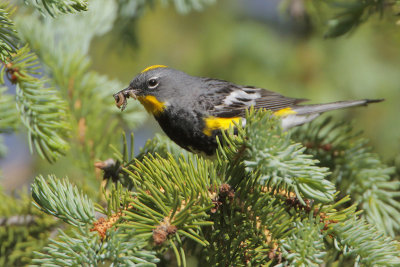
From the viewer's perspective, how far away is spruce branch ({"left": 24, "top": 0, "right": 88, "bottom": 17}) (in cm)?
157

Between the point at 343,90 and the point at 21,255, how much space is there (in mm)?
3679

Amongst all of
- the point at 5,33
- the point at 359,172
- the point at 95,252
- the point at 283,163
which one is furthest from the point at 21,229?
the point at 359,172

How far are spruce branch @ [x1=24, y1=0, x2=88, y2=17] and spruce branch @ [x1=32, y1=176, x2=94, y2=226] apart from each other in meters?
0.63

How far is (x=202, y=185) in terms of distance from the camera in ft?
5.49

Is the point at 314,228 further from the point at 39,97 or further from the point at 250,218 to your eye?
the point at 39,97

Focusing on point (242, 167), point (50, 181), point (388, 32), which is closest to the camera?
point (50, 181)

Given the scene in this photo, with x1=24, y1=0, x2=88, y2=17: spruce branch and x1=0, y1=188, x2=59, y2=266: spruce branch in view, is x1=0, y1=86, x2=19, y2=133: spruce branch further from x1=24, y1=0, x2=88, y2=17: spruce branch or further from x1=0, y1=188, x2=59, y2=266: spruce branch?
x1=24, y1=0, x2=88, y2=17: spruce branch

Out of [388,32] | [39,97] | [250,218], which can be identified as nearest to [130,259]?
[250,218]

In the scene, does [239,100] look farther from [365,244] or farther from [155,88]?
[365,244]

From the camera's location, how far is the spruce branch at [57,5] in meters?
1.57

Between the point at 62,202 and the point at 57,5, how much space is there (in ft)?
2.40

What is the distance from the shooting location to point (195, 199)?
152cm

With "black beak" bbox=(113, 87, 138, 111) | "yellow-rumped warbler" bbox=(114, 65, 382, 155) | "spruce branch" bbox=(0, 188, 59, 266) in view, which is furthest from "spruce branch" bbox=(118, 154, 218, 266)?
"yellow-rumped warbler" bbox=(114, 65, 382, 155)

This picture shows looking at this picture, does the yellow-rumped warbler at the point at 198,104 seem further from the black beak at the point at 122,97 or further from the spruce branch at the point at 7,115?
the spruce branch at the point at 7,115
